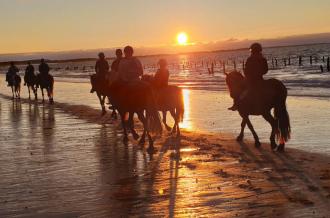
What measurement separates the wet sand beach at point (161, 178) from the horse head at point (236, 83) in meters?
1.21

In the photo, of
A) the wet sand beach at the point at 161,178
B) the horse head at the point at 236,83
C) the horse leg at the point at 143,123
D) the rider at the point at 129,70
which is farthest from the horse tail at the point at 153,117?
the horse head at the point at 236,83

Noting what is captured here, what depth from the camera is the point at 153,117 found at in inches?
500

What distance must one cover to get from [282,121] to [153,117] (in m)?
3.19

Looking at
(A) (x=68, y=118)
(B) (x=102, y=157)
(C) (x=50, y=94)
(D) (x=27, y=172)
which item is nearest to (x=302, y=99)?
(A) (x=68, y=118)

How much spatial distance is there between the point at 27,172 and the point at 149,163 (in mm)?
2292

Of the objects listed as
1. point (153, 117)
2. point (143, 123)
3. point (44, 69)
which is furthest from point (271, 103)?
point (44, 69)

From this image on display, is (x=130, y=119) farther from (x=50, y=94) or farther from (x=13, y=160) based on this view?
(x=50, y=94)

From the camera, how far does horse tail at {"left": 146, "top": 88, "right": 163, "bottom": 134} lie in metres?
12.0

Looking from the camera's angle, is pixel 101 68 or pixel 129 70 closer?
pixel 129 70

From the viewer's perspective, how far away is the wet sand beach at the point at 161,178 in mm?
6914

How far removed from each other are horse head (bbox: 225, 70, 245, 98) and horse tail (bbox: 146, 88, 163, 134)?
181 cm

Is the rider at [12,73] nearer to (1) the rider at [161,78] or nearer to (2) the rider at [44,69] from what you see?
(2) the rider at [44,69]

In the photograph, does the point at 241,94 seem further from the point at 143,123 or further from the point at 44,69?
the point at 44,69

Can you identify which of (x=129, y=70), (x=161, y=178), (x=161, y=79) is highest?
(x=129, y=70)
